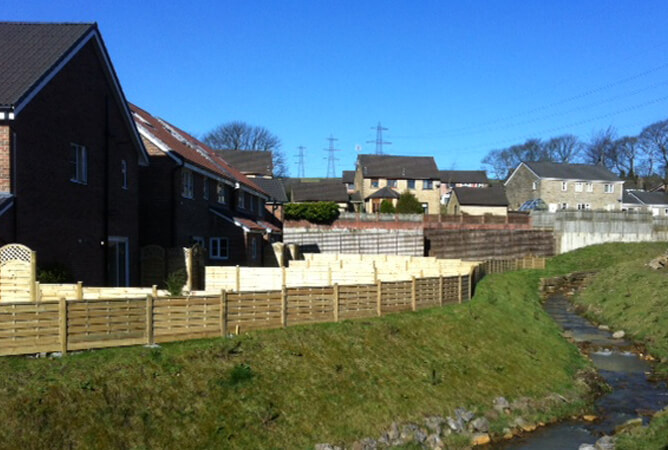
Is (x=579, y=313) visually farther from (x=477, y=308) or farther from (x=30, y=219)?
(x=30, y=219)

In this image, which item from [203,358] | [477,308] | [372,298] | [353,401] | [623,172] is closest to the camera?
[203,358]

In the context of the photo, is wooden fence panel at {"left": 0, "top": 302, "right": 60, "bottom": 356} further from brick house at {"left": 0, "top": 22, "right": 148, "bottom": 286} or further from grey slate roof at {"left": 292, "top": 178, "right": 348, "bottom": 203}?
grey slate roof at {"left": 292, "top": 178, "right": 348, "bottom": 203}

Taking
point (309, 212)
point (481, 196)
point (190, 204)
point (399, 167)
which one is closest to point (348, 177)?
point (399, 167)

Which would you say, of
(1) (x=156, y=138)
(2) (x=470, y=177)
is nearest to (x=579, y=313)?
(1) (x=156, y=138)

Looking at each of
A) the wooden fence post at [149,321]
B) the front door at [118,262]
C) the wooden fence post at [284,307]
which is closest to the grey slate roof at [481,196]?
the front door at [118,262]

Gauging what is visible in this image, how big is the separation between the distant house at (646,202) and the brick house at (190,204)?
62403 mm

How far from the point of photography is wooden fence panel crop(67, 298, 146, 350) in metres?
13.9

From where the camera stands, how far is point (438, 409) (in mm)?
17516

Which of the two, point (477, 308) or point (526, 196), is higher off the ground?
point (526, 196)

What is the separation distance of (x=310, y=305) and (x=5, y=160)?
936cm

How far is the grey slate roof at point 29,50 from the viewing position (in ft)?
60.0

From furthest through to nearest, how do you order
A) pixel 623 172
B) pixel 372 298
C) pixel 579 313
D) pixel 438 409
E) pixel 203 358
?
pixel 623 172 < pixel 579 313 < pixel 372 298 < pixel 438 409 < pixel 203 358

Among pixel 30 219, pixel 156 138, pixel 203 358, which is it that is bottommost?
pixel 203 358

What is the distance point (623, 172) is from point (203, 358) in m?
119
